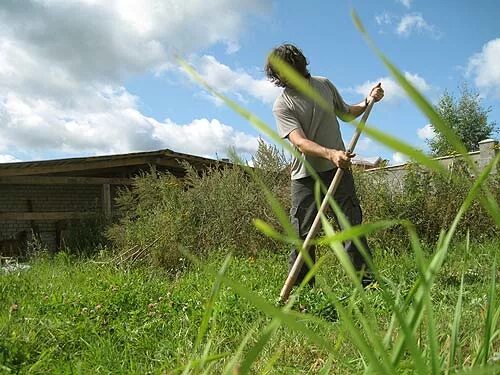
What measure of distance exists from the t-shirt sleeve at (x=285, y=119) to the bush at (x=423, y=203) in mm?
3286

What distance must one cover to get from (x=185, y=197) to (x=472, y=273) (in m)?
5.42

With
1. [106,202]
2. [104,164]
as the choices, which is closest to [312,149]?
[106,202]

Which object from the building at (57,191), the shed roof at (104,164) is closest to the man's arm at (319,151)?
the building at (57,191)

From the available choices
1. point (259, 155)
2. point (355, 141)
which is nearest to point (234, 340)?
point (355, 141)

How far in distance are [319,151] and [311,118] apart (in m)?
0.75

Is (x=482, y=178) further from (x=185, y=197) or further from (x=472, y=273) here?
(x=185, y=197)

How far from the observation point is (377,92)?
4.22 metres

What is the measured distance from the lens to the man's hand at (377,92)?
4211mm

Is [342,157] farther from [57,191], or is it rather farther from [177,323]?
[57,191]

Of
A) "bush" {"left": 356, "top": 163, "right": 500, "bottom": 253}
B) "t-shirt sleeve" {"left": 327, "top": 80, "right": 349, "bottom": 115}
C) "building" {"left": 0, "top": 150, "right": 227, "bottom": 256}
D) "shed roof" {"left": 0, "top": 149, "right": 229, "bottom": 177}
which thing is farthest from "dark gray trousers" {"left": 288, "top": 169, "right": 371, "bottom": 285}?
"shed roof" {"left": 0, "top": 149, "right": 229, "bottom": 177}

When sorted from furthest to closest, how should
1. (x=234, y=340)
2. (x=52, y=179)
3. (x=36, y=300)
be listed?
(x=52, y=179) < (x=36, y=300) < (x=234, y=340)

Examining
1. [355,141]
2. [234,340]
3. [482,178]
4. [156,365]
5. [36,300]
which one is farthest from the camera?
[36,300]

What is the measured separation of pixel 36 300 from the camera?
14.3 ft

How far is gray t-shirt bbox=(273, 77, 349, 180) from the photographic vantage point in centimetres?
443
